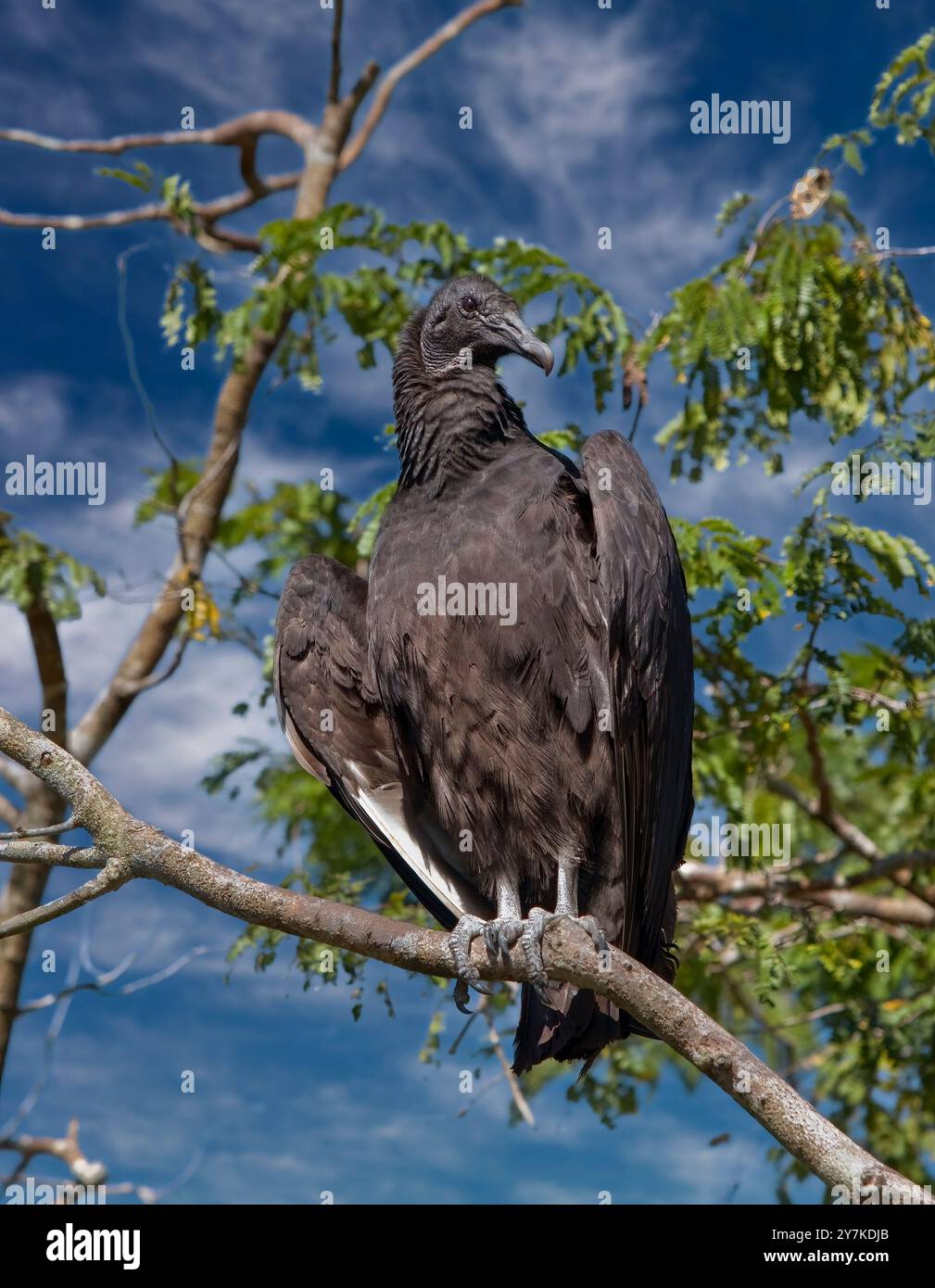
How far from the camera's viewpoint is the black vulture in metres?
3.73

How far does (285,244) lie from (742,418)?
2.49 meters

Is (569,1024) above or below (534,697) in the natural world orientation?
below

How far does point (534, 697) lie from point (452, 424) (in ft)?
3.46

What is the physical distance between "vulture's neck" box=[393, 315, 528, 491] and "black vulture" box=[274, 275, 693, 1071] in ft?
0.03

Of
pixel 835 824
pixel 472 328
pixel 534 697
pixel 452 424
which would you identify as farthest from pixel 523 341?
pixel 835 824

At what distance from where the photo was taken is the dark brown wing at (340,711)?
170 inches

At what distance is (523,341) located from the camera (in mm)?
4418

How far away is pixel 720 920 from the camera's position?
5660 millimetres

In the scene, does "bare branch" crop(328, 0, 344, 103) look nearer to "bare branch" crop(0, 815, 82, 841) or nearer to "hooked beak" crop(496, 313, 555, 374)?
"hooked beak" crop(496, 313, 555, 374)

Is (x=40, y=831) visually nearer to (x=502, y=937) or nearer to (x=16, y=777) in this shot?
(x=502, y=937)

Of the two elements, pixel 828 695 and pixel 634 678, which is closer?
pixel 634 678

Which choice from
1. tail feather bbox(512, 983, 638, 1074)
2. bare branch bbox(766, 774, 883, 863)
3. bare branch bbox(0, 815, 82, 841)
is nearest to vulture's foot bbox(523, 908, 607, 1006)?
tail feather bbox(512, 983, 638, 1074)
